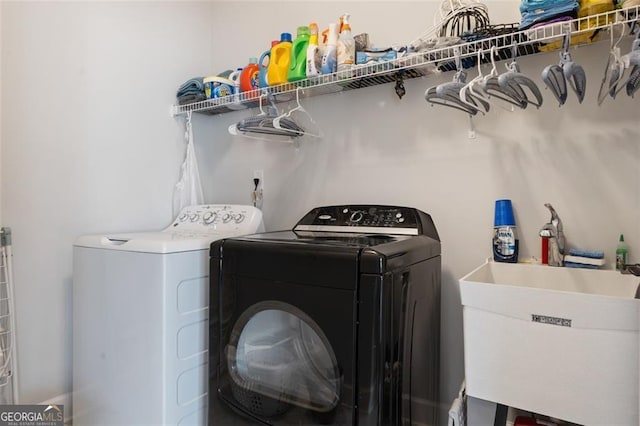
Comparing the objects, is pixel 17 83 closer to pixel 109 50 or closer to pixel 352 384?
pixel 109 50

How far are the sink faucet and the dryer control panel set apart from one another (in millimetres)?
379

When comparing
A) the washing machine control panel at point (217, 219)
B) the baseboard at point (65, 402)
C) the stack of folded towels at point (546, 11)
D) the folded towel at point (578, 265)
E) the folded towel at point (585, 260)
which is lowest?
the baseboard at point (65, 402)

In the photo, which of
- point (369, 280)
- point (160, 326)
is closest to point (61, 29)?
point (160, 326)

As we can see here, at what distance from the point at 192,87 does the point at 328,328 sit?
5.14 ft

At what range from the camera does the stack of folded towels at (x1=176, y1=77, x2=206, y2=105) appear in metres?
2.13

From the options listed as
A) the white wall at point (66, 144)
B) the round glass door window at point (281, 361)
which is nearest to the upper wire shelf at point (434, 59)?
the white wall at point (66, 144)

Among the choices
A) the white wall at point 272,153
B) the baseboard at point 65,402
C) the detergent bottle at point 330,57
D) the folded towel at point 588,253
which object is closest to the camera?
the folded towel at point 588,253

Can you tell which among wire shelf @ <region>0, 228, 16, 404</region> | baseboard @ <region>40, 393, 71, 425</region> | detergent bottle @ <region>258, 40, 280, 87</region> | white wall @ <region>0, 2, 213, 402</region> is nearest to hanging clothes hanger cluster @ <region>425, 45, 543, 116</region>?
detergent bottle @ <region>258, 40, 280, 87</region>

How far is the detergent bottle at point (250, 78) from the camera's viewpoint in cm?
195

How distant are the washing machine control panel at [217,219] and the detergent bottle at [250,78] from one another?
573 millimetres

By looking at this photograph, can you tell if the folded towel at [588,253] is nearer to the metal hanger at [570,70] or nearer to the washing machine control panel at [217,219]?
the metal hanger at [570,70]

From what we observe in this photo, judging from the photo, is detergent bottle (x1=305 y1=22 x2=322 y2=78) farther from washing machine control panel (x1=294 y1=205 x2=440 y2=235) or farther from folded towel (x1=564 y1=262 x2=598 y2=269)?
folded towel (x1=564 y1=262 x2=598 y2=269)

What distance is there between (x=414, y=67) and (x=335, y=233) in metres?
0.69

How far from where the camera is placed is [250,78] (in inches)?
77.4
